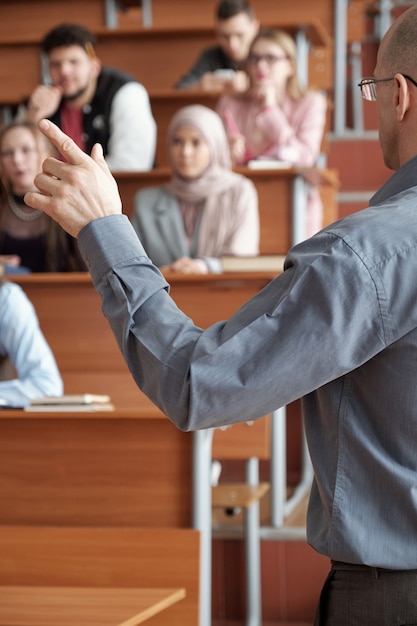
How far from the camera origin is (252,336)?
91 cm

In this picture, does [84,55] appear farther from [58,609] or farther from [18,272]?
[58,609]

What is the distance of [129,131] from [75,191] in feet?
11.0

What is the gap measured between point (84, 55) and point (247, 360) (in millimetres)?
3524

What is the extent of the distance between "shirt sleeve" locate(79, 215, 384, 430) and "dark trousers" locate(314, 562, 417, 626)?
0.20 m

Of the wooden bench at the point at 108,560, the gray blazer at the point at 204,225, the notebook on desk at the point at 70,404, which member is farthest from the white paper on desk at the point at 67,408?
the gray blazer at the point at 204,225

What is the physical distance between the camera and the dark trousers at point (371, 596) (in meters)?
0.97

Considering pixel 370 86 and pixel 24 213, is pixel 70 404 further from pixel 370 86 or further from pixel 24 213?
pixel 24 213

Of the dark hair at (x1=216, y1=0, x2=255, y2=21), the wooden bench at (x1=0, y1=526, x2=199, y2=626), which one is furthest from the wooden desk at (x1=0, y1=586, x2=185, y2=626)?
the dark hair at (x1=216, y1=0, x2=255, y2=21)

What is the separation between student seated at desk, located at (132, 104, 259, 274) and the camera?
12.1 feet

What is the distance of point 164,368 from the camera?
0.92 meters

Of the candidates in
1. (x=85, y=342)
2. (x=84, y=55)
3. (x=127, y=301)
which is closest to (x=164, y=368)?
(x=127, y=301)

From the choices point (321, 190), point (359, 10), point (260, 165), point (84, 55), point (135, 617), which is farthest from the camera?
point (359, 10)

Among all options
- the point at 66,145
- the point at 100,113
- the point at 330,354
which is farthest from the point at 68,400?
the point at 100,113

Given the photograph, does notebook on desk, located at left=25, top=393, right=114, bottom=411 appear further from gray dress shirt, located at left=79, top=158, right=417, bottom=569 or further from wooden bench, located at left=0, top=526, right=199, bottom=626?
gray dress shirt, located at left=79, top=158, right=417, bottom=569
